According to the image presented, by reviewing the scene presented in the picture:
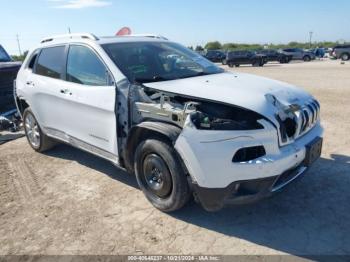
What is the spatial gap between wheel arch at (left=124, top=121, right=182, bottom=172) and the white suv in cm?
1

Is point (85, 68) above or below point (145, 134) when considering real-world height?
above

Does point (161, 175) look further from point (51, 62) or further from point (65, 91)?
point (51, 62)

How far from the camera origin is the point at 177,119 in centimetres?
361

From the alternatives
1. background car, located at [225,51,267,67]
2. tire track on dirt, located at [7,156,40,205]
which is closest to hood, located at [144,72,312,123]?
tire track on dirt, located at [7,156,40,205]

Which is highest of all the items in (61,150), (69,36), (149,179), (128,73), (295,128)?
(69,36)

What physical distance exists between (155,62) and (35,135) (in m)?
2.96

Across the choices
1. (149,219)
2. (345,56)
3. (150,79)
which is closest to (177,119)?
(150,79)

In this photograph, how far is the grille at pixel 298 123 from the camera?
11.3 feet

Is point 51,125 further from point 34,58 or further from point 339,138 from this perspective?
point 339,138

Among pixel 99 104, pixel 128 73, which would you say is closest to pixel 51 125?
pixel 99 104

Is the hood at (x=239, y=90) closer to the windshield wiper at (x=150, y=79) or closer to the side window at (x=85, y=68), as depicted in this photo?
the windshield wiper at (x=150, y=79)

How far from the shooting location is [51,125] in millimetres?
5652

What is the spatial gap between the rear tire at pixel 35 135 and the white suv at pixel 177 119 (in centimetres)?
73

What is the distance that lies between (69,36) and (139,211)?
2.74 meters
